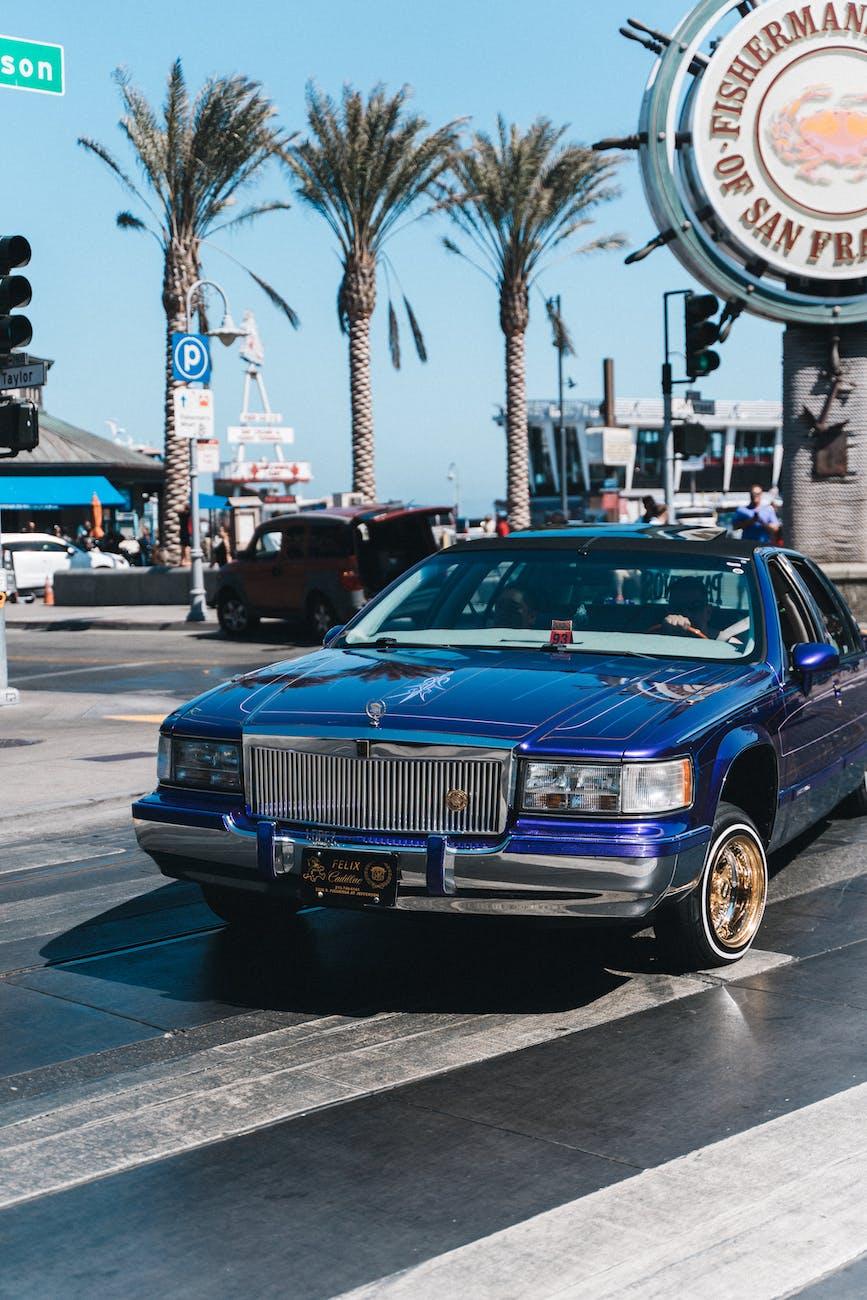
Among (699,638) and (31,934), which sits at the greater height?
(699,638)

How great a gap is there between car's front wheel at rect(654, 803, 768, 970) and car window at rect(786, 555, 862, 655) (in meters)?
2.08

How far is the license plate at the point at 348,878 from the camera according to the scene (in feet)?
17.3

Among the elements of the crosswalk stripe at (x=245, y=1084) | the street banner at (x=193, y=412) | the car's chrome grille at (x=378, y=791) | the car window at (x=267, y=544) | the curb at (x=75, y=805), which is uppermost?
the street banner at (x=193, y=412)

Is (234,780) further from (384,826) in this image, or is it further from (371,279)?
(371,279)

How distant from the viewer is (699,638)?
654 cm

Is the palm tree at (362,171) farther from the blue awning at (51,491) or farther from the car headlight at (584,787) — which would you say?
the car headlight at (584,787)

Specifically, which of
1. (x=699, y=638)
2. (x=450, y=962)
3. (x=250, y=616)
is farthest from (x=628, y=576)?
(x=250, y=616)

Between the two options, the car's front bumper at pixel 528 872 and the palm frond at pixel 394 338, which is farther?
the palm frond at pixel 394 338

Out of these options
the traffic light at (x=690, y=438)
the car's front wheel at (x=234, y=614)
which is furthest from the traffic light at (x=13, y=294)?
the car's front wheel at (x=234, y=614)

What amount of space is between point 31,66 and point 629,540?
7.55 m

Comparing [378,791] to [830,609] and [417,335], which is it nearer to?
[830,609]

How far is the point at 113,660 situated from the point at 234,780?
1661cm

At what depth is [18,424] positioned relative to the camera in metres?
14.5

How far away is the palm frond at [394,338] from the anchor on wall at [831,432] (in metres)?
22.6
